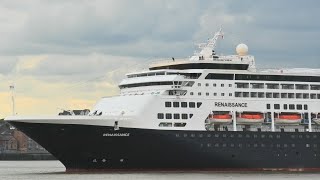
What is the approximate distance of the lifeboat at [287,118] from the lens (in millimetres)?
71750

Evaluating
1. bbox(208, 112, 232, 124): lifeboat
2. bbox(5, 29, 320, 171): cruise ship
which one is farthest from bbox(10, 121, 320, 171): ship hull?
bbox(208, 112, 232, 124): lifeboat

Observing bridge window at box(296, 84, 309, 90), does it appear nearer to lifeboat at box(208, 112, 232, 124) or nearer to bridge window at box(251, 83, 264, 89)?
bridge window at box(251, 83, 264, 89)

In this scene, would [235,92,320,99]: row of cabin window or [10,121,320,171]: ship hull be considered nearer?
[10,121,320,171]: ship hull

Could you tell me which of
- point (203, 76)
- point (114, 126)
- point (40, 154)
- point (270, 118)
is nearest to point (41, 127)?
point (114, 126)

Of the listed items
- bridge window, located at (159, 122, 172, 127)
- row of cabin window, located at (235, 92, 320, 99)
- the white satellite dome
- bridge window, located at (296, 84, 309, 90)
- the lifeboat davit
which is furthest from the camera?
the white satellite dome

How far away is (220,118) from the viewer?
229ft

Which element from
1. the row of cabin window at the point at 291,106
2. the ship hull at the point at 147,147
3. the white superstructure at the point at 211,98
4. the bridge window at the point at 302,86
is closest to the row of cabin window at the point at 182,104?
the white superstructure at the point at 211,98

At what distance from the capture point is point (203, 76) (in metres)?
70.6

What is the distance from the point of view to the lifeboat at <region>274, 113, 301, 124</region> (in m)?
71.8

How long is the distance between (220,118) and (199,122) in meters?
2.07

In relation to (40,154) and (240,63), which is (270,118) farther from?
(40,154)

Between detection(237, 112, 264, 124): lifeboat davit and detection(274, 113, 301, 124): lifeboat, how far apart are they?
149 centimetres

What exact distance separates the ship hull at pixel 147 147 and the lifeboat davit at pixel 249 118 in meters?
1.13

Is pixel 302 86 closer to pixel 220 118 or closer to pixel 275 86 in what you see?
pixel 275 86
